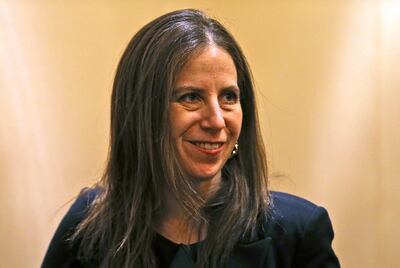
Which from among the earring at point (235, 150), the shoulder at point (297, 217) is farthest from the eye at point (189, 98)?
the shoulder at point (297, 217)

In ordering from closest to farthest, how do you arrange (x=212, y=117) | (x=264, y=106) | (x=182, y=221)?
(x=212, y=117) < (x=182, y=221) < (x=264, y=106)

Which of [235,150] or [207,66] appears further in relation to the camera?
[235,150]

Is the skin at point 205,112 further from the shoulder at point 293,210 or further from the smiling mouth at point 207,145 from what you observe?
the shoulder at point 293,210

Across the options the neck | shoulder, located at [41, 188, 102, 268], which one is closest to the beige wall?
shoulder, located at [41, 188, 102, 268]

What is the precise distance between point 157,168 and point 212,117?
0.15 m

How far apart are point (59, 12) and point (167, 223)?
3.01ft

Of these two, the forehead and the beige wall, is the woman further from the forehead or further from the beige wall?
the beige wall

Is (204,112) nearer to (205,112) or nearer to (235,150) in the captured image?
(205,112)

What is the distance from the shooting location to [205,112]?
34.9 inches

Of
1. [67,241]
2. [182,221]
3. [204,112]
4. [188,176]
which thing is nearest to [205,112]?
[204,112]

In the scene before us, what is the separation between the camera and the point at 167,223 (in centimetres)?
99

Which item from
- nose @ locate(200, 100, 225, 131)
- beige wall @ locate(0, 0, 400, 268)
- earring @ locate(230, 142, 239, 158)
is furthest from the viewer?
beige wall @ locate(0, 0, 400, 268)

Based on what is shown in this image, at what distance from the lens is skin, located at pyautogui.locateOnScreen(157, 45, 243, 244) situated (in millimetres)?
887

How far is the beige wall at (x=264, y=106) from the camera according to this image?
5.20 feet
